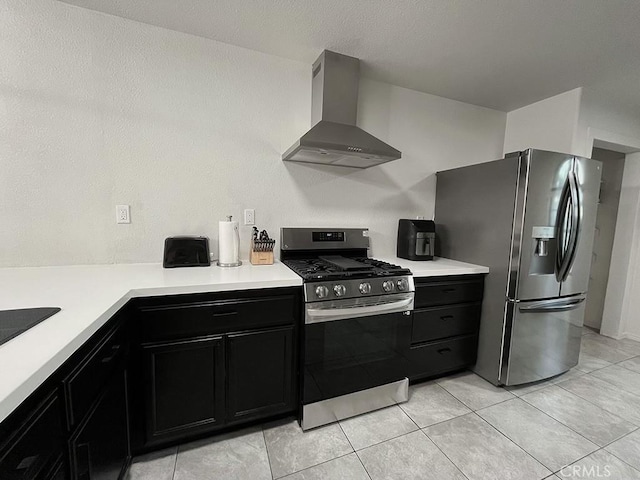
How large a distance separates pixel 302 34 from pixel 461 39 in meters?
1.02

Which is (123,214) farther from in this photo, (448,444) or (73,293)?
(448,444)

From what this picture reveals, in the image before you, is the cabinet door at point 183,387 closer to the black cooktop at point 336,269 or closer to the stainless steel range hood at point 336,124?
the black cooktop at point 336,269

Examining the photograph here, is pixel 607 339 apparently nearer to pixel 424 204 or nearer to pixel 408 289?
pixel 424 204

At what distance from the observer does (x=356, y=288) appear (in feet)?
5.56

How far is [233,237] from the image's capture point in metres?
1.87

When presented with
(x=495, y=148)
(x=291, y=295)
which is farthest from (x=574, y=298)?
(x=291, y=295)

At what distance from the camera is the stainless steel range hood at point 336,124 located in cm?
184

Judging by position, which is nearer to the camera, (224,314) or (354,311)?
(224,314)

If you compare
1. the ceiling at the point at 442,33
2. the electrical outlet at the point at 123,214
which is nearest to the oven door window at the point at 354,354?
the electrical outlet at the point at 123,214

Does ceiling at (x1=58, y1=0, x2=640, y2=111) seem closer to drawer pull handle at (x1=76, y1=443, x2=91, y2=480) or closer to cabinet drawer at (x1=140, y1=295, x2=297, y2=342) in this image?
cabinet drawer at (x1=140, y1=295, x2=297, y2=342)

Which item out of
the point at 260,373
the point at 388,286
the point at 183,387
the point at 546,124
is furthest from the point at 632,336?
the point at 183,387

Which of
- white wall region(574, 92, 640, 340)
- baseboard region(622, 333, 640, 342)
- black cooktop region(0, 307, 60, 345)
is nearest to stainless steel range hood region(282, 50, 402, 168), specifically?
black cooktop region(0, 307, 60, 345)

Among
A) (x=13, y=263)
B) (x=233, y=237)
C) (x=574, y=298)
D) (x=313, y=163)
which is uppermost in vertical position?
(x=313, y=163)

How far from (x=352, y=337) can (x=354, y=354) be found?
121 mm
